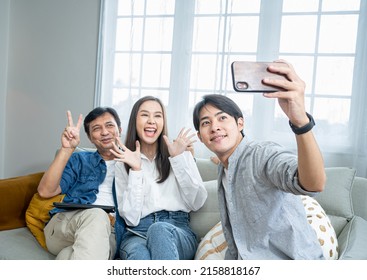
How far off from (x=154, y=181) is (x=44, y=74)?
1948 mm

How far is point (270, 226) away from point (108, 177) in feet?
3.18

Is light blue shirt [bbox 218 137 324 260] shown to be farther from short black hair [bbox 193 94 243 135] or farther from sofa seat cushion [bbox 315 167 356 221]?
sofa seat cushion [bbox 315 167 356 221]

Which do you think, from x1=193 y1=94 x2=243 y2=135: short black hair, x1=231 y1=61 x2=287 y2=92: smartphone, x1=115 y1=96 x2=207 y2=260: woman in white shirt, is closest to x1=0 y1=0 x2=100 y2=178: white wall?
x1=115 y1=96 x2=207 y2=260: woman in white shirt

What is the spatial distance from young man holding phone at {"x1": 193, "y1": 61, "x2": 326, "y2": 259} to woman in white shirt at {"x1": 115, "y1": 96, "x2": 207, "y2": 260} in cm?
39

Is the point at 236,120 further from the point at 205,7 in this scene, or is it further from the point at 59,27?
the point at 59,27

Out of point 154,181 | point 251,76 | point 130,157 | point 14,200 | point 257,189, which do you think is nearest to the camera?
point 251,76

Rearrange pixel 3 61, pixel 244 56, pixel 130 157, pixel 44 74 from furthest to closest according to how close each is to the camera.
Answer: pixel 3 61, pixel 44 74, pixel 244 56, pixel 130 157

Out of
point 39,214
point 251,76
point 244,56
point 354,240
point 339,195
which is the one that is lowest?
point 39,214

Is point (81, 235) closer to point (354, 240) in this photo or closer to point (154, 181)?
point (154, 181)

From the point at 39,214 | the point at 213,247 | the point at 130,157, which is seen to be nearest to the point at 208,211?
the point at 213,247

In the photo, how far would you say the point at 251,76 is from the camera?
875mm

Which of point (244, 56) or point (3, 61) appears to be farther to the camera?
point (3, 61)

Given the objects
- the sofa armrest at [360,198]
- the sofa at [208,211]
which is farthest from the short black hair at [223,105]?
the sofa armrest at [360,198]
